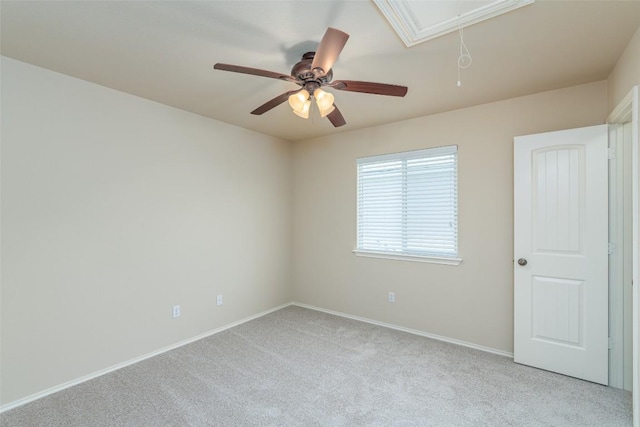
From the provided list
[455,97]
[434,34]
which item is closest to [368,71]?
[434,34]

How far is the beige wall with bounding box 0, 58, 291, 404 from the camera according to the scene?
86.7 inches

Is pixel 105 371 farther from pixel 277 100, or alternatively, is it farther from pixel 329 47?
pixel 329 47

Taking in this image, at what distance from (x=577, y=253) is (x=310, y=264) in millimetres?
3000

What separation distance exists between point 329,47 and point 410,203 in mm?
2369

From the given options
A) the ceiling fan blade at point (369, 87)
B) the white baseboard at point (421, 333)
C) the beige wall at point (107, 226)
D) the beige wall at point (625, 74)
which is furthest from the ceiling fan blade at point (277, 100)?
the white baseboard at point (421, 333)

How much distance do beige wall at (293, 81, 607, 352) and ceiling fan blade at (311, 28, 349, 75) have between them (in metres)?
2.08

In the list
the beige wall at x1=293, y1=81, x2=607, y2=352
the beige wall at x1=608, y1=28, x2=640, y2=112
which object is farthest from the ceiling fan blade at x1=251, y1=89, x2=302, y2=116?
the beige wall at x1=608, y1=28, x2=640, y2=112

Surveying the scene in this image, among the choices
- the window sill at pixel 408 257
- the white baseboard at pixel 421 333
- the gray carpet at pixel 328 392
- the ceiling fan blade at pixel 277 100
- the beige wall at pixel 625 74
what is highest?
the beige wall at pixel 625 74

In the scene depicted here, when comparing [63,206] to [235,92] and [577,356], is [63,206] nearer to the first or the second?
[235,92]

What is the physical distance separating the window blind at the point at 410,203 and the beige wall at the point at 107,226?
1.59m

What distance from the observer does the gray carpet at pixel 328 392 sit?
6.60ft

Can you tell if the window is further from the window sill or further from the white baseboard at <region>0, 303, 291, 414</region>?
the white baseboard at <region>0, 303, 291, 414</region>

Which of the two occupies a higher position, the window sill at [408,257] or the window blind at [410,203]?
the window blind at [410,203]

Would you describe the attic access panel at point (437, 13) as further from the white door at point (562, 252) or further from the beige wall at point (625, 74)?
the white door at point (562, 252)
